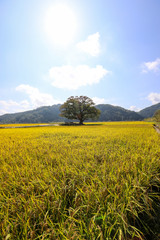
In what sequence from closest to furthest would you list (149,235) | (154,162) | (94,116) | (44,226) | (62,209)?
(44,226) → (149,235) → (62,209) → (154,162) → (94,116)

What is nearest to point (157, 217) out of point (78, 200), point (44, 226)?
point (78, 200)

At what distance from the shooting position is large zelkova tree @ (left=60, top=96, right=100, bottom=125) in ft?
153

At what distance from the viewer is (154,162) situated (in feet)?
9.87

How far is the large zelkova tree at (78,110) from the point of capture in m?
46.5

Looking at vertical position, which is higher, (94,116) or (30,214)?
(94,116)

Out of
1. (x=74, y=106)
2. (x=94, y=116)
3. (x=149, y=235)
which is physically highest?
(x=74, y=106)

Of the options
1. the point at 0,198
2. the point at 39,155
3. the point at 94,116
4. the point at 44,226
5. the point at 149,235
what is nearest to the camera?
the point at 44,226

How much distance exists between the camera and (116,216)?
141 cm

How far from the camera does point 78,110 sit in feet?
154

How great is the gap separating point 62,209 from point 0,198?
109 cm

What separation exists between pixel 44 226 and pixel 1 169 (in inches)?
97.0

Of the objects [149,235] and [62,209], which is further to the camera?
[62,209]

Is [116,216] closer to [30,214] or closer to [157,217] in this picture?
[157,217]

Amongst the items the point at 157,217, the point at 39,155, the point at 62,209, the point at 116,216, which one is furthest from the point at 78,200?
the point at 39,155
